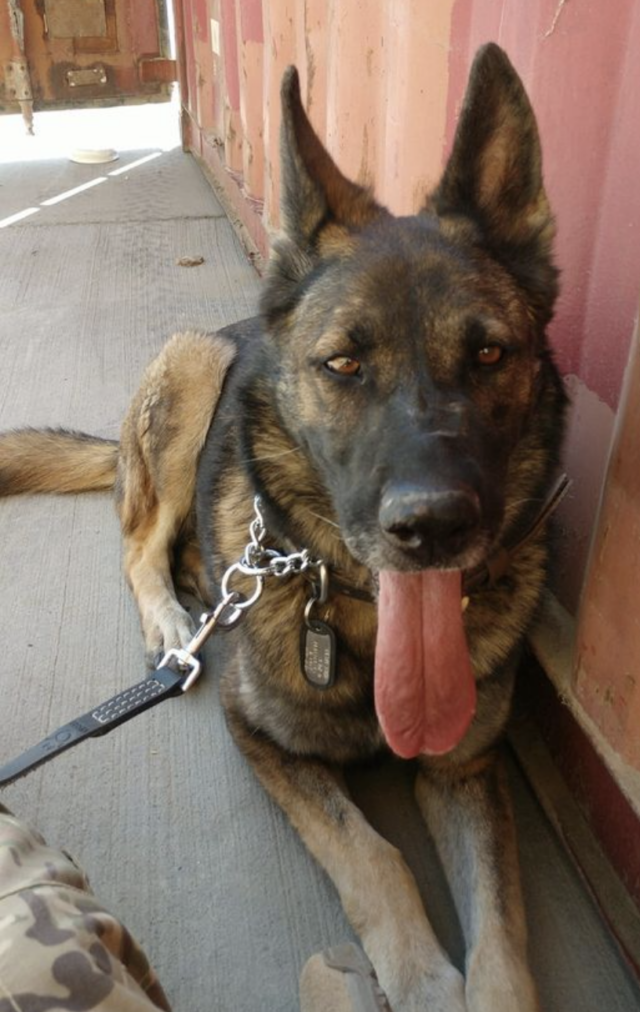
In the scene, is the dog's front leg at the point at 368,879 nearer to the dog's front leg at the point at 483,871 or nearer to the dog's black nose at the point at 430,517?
the dog's front leg at the point at 483,871

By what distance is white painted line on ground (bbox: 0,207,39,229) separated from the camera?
5906 mm

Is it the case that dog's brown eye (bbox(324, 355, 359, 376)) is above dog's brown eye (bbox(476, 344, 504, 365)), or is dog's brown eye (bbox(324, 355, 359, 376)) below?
below

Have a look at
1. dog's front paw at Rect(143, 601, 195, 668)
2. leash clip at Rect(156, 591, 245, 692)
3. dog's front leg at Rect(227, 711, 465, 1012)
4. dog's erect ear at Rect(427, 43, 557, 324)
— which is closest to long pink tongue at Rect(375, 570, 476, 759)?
dog's front leg at Rect(227, 711, 465, 1012)

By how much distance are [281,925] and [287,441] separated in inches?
39.3

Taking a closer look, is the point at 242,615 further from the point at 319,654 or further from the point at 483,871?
the point at 483,871

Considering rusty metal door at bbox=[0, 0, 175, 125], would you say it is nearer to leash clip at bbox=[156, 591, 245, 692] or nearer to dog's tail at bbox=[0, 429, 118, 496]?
dog's tail at bbox=[0, 429, 118, 496]

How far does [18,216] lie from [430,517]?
18.5ft

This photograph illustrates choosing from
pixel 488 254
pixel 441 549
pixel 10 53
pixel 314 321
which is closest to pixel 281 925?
pixel 441 549

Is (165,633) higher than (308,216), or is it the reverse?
(308,216)

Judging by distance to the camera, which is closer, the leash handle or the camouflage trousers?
the camouflage trousers

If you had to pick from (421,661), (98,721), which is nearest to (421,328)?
(421,661)

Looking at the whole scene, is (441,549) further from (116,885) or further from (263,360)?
(116,885)

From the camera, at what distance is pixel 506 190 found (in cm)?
168

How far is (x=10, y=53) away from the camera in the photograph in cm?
791
